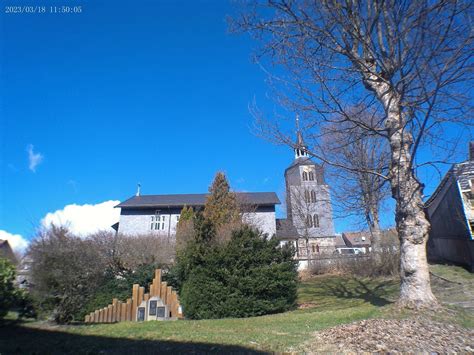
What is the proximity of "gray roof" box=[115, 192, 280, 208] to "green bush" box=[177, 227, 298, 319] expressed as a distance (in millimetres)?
24437

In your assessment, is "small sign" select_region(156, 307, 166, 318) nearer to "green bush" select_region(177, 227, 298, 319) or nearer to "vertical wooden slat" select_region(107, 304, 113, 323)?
"green bush" select_region(177, 227, 298, 319)

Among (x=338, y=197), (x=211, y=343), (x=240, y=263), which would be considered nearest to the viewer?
(x=211, y=343)

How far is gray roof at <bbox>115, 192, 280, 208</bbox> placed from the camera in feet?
124

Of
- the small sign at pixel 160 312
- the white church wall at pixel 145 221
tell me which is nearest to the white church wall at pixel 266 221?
the white church wall at pixel 145 221

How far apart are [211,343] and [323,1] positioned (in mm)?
6982

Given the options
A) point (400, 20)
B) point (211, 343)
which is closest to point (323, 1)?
point (400, 20)

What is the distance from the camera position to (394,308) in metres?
5.65

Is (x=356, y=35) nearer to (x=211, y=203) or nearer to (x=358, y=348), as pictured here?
(x=358, y=348)

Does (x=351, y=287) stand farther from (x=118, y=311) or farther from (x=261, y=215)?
(x=261, y=215)

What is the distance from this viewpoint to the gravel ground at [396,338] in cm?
359

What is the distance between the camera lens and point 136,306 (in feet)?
34.7

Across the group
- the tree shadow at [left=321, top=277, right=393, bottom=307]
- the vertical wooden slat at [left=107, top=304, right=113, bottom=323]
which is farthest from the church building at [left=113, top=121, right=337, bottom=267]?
the vertical wooden slat at [left=107, top=304, right=113, bottom=323]

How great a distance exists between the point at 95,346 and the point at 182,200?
37.9 meters

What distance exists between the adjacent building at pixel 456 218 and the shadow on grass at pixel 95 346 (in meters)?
11.6
